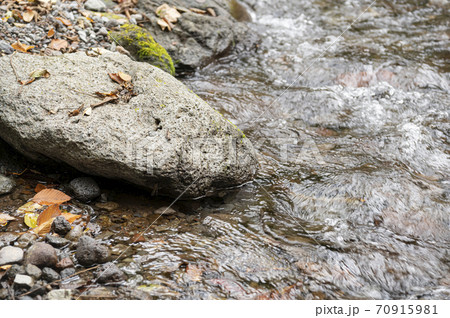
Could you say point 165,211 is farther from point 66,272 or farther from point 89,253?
point 66,272

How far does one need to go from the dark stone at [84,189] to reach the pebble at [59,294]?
1.10 meters

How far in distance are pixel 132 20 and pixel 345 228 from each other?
189 inches

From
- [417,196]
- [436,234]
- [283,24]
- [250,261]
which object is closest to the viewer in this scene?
[250,261]

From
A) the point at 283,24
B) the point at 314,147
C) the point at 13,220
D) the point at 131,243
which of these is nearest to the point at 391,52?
the point at 283,24

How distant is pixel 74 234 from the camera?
3.25 meters

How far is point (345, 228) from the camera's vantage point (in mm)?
3670

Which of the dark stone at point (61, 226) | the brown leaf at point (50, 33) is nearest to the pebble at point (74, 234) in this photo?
the dark stone at point (61, 226)

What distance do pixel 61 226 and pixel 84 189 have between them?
0.50 metres

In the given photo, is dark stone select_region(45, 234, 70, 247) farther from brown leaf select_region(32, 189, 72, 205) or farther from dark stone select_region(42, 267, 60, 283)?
brown leaf select_region(32, 189, 72, 205)

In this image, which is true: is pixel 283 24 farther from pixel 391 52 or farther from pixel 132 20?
pixel 132 20

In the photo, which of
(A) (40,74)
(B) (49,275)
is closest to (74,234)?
A: (B) (49,275)

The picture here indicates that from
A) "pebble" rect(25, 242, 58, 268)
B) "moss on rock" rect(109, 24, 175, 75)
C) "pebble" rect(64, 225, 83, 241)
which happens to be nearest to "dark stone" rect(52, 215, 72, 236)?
"pebble" rect(64, 225, 83, 241)

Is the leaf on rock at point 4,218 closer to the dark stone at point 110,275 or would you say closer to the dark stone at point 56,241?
the dark stone at point 56,241

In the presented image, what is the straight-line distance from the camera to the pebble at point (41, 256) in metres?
2.89
